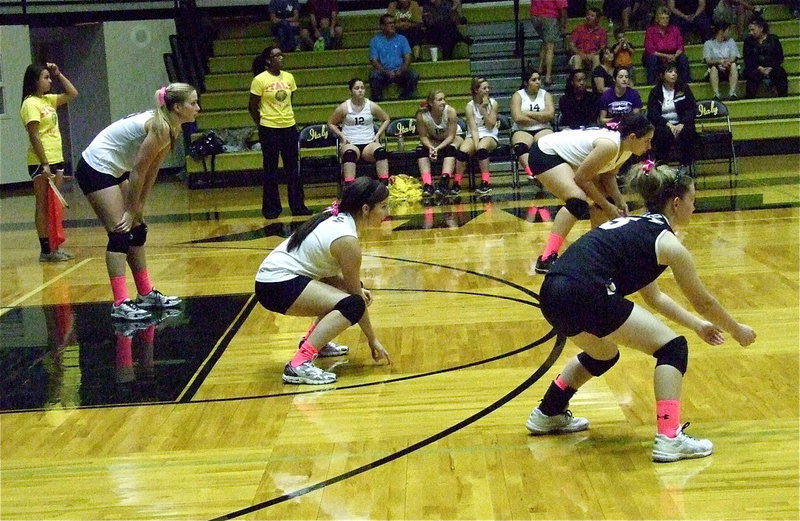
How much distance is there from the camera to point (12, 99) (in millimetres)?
15898

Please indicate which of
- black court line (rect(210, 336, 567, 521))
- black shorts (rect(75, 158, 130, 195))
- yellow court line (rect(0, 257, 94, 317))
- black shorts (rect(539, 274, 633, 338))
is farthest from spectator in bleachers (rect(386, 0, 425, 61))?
black shorts (rect(539, 274, 633, 338))

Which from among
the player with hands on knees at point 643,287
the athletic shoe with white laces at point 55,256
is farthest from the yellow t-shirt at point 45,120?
the player with hands on knees at point 643,287

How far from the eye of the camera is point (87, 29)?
Answer: 643 inches

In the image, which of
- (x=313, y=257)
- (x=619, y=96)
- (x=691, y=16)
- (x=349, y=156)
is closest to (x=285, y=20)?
(x=349, y=156)

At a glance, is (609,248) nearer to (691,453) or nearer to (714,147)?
(691,453)

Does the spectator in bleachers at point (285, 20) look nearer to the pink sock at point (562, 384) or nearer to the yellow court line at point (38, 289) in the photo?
the yellow court line at point (38, 289)

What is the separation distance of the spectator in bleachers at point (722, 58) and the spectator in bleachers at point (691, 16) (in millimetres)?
927

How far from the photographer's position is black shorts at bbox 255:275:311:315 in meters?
4.99

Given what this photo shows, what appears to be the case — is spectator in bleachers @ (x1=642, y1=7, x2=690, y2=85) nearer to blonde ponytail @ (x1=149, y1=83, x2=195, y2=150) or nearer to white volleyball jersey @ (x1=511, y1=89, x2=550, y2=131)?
white volleyball jersey @ (x1=511, y1=89, x2=550, y2=131)

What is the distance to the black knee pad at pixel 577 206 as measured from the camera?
6.89 meters

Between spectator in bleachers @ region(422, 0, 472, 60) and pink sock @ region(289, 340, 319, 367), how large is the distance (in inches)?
426

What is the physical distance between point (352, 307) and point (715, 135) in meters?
8.37

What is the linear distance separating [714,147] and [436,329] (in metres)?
8.49

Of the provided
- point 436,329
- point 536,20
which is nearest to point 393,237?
point 436,329
